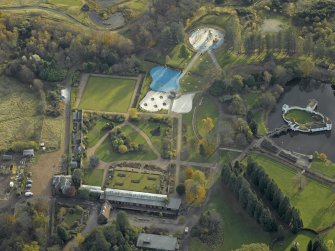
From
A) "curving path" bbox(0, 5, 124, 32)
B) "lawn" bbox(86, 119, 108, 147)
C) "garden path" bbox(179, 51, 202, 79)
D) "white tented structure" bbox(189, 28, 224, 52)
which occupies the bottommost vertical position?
"lawn" bbox(86, 119, 108, 147)

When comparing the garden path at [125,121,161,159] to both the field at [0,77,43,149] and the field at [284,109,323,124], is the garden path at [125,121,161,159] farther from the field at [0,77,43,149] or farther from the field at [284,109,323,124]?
the field at [284,109,323,124]

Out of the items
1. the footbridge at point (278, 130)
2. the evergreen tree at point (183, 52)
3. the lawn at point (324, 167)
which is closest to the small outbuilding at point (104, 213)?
the footbridge at point (278, 130)

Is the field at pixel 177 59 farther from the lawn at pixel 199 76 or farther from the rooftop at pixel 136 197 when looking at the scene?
Result: the rooftop at pixel 136 197

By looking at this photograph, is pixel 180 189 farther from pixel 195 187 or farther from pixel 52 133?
pixel 52 133

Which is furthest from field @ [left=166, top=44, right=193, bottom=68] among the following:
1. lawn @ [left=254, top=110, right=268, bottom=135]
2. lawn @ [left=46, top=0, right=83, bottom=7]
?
lawn @ [left=46, top=0, right=83, bottom=7]

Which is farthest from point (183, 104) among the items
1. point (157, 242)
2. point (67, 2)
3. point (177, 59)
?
point (67, 2)
